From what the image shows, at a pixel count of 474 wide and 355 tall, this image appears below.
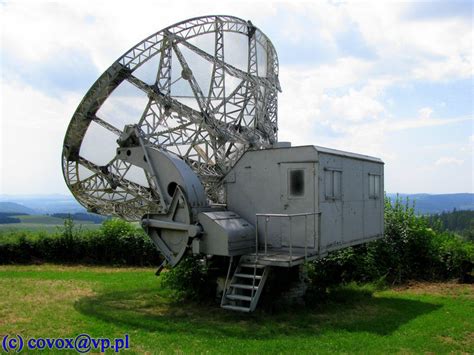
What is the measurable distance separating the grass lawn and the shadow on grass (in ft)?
0.07

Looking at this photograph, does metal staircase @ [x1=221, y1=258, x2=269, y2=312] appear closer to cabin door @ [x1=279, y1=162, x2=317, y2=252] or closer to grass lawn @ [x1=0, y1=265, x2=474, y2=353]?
grass lawn @ [x1=0, y1=265, x2=474, y2=353]

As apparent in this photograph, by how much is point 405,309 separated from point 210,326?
19.2 feet

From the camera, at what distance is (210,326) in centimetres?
1100

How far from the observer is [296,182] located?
41.8ft

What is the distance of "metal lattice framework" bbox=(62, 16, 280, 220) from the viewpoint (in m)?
13.5

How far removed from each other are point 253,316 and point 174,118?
18.9 feet

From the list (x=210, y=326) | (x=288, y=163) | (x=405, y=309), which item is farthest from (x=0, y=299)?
(x=405, y=309)

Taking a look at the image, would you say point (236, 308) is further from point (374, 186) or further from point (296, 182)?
point (374, 186)

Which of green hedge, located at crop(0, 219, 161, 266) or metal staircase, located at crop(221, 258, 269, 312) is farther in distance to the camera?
green hedge, located at crop(0, 219, 161, 266)

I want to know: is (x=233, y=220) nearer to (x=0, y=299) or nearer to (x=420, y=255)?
(x=0, y=299)

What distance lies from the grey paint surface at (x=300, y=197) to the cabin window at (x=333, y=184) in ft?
0.17

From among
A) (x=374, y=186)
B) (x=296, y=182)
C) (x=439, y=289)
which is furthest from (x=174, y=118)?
(x=439, y=289)

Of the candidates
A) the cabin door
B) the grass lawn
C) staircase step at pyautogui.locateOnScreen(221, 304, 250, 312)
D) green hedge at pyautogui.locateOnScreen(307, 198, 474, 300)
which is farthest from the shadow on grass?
green hedge at pyautogui.locateOnScreen(307, 198, 474, 300)

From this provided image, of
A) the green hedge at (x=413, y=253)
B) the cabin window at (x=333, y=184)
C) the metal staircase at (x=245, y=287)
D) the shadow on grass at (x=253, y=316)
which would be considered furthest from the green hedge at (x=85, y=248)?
the cabin window at (x=333, y=184)
